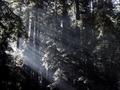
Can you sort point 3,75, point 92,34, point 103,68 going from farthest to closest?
point 92,34, point 103,68, point 3,75

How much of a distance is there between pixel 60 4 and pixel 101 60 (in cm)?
700

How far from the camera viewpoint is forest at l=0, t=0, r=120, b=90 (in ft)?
71.2

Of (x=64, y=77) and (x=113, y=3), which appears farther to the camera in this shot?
(x=113, y=3)

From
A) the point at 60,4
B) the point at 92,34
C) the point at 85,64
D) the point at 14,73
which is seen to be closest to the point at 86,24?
the point at 92,34

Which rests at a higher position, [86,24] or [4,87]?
[86,24]

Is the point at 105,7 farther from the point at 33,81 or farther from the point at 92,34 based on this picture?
the point at 33,81

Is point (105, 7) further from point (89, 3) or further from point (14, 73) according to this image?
point (14, 73)

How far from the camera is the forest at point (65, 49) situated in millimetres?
21688

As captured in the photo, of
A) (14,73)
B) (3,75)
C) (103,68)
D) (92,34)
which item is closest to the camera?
(3,75)

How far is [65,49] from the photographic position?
2192 cm

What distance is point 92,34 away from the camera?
26906mm

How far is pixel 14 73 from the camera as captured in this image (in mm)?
22516

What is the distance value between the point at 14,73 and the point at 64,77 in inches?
164

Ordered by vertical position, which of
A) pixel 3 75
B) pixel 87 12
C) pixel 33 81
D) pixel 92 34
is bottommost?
pixel 33 81
